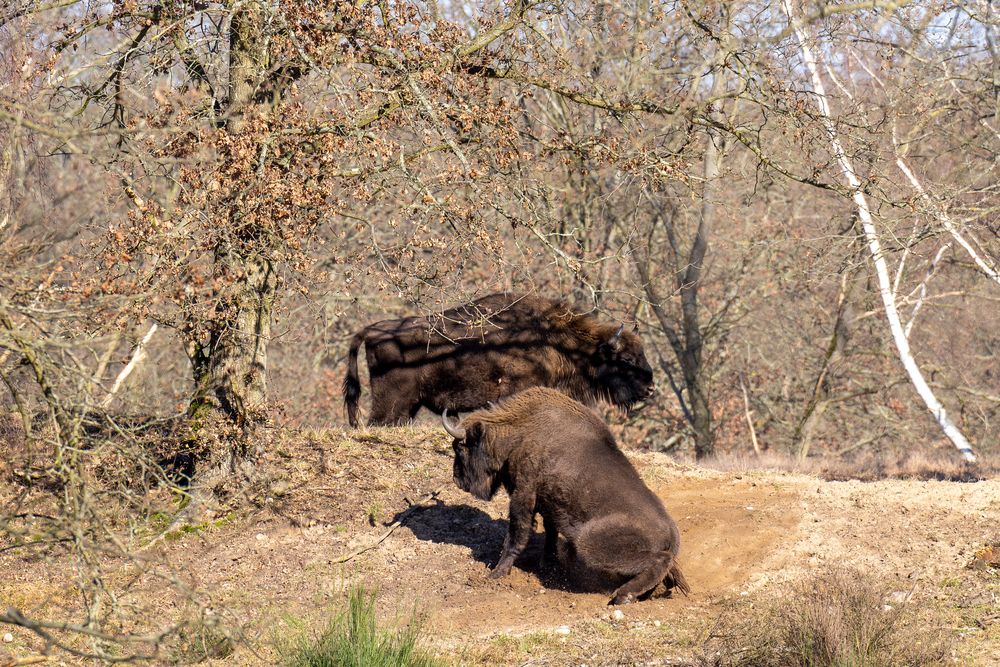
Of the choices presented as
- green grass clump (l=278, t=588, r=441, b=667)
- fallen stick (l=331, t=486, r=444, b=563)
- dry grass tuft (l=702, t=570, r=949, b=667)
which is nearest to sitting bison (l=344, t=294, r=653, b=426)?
fallen stick (l=331, t=486, r=444, b=563)

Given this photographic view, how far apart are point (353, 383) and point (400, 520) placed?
3010mm

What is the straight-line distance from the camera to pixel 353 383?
43.0 ft

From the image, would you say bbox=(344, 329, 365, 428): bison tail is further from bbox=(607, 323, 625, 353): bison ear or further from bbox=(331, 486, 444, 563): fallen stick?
bbox=(607, 323, 625, 353): bison ear

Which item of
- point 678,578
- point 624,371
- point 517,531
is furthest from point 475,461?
point 624,371

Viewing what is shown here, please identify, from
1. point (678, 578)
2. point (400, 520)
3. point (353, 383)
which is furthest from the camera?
point (353, 383)

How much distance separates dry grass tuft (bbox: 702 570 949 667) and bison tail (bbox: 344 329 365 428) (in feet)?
22.5

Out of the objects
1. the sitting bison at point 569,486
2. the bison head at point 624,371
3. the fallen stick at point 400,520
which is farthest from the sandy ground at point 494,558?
the bison head at point 624,371

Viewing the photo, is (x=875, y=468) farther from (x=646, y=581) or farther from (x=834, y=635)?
(x=834, y=635)

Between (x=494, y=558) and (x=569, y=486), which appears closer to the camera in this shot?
(x=569, y=486)

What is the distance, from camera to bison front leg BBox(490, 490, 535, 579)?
9148 mm

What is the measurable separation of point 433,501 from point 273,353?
1385 centimetres

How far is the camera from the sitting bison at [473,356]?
503 inches

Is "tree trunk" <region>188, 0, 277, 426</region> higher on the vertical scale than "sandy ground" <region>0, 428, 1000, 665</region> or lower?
higher

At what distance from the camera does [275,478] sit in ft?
36.4
